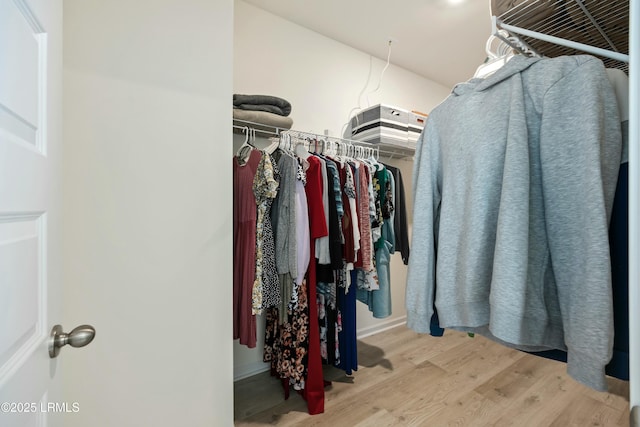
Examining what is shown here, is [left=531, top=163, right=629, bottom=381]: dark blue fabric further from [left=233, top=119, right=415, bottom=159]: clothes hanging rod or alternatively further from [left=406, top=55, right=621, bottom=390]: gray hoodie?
[left=233, top=119, right=415, bottom=159]: clothes hanging rod

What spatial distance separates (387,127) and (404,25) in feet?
2.54

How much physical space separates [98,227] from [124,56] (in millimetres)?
624

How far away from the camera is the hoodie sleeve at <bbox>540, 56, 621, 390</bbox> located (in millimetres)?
497

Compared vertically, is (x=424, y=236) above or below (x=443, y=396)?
above

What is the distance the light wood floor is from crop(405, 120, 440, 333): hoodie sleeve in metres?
1.03

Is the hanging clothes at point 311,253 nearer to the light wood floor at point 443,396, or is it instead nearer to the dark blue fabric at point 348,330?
the dark blue fabric at point 348,330

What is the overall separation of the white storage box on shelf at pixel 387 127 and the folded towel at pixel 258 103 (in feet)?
2.43

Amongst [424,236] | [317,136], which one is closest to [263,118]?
[317,136]

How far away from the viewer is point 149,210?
99 cm

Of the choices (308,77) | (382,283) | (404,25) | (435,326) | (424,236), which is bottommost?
(382,283)

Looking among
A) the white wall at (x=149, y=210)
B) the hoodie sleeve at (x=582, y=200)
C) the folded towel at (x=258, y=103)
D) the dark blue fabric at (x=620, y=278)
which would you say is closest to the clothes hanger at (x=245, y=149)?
the folded towel at (x=258, y=103)

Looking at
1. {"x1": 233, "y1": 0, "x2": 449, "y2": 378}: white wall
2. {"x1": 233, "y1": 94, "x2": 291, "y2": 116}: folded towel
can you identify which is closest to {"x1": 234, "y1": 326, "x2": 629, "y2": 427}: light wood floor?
{"x1": 233, "y1": 0, "x2": 449, "y2": 378}: white wall

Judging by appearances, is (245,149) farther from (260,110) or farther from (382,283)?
(382,283)

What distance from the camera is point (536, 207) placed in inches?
25.5
